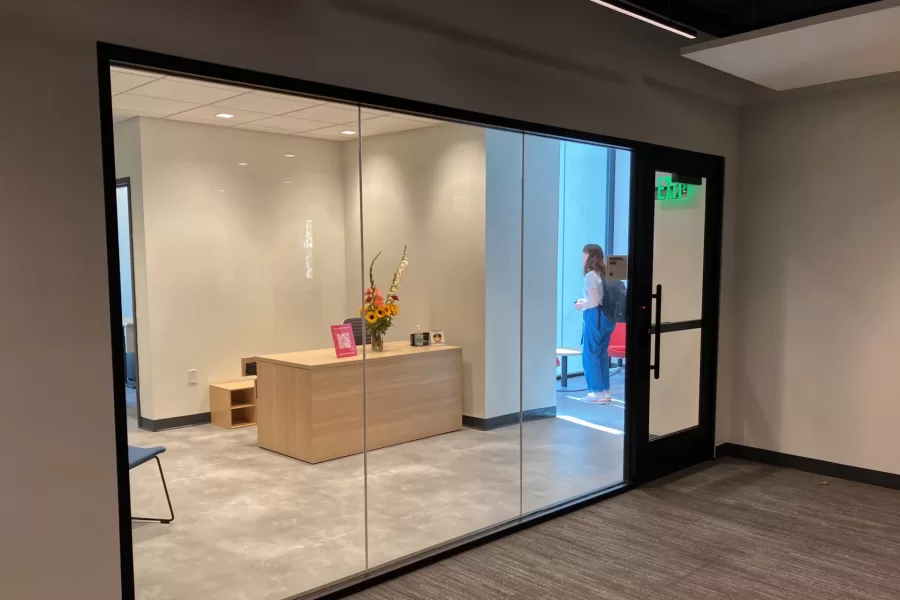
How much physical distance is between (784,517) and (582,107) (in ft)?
9.23

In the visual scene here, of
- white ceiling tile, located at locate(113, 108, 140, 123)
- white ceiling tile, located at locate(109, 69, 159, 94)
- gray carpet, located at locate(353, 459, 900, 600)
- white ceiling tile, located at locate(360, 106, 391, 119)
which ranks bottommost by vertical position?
gray carpet, located at locate(353, 459, 900, 600)

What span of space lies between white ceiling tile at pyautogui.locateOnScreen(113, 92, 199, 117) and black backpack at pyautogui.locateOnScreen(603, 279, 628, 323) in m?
2.93

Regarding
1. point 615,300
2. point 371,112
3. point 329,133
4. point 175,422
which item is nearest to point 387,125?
point 371,112

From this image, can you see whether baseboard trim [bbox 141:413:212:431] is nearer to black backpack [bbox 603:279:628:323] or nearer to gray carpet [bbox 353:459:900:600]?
gray carpet [bbox 353:459:900:600]

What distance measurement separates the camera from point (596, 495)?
4.45 m

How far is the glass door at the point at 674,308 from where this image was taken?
15.4ft

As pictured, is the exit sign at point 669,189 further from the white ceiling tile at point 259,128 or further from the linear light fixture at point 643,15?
the white ceiling tile at point 259,128

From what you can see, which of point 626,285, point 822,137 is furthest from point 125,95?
point 822,137

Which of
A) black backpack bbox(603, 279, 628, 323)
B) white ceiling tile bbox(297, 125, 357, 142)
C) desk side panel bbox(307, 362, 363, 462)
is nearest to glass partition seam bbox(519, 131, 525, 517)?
black backpack bbox(603, 279, 628, 323)

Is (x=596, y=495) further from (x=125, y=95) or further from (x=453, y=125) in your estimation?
(x=125, y=95)

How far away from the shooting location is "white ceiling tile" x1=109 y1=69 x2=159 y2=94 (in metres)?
2.46

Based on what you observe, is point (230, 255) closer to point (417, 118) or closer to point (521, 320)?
point (417, 118)

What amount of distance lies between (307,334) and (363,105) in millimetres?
1130

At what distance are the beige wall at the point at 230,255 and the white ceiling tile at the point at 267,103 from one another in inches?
6.3
